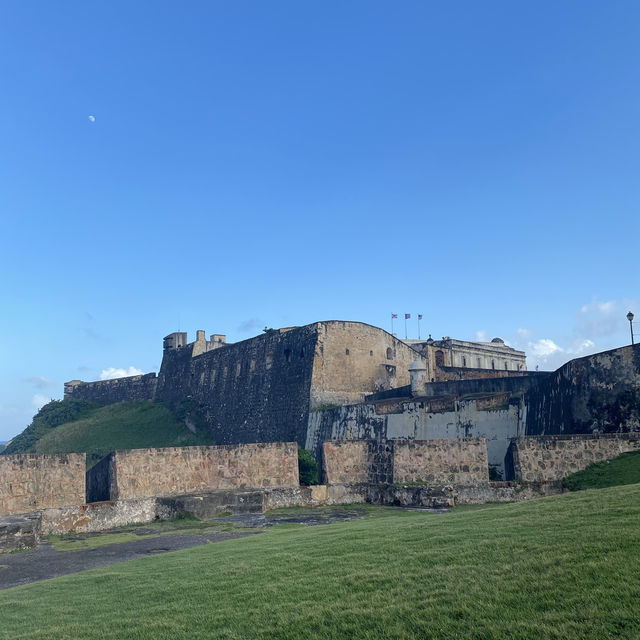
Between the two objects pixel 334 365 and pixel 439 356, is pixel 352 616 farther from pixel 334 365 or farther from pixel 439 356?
pixel 439 356

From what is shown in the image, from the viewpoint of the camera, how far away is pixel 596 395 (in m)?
15.6

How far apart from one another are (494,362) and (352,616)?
43.5 meters

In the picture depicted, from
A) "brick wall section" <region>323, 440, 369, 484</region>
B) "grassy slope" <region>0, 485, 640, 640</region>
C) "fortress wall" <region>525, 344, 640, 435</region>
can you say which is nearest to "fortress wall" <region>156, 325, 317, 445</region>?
"brick wall section" <region>323, 440, 369, 484</region>

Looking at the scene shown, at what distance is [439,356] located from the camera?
3694 cm

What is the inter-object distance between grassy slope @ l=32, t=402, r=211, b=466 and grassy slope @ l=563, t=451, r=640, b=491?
2639 centimetres

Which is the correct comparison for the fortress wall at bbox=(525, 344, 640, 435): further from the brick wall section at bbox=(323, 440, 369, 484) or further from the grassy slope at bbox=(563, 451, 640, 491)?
the brick wall section at bbox=(323, 440, 369, 484)

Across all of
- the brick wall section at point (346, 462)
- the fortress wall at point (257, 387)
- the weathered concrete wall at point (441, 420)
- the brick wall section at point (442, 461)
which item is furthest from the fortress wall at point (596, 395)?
the fortress wall at point (257, 387)

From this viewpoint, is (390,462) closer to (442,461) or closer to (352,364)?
(442,461)

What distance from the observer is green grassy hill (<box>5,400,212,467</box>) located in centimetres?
3728

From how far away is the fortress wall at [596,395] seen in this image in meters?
14.8

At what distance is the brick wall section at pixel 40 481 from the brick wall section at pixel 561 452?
8.93m

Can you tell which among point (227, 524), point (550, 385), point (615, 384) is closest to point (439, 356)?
point (550, 385)

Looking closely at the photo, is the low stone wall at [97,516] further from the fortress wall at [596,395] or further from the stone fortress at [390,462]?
the fortress wall at [596,395]

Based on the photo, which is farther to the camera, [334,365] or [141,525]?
[334,365]
